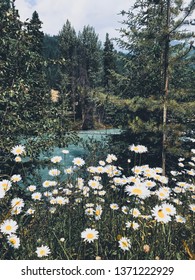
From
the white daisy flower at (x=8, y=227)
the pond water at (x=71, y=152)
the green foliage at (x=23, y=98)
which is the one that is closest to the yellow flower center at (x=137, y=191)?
the white daisy flower at (x=8, y=227)

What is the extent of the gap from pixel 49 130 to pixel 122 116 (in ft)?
15.6

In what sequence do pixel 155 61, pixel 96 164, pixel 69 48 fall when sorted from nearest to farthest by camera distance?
pixel 96 164, pixel 155 61, pixel 69 48

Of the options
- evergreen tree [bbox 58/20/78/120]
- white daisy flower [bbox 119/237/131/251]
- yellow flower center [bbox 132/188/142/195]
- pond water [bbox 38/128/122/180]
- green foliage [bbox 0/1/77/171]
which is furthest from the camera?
evergreen tree [bbox 58/20/78/120]

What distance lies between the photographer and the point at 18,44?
4.77m

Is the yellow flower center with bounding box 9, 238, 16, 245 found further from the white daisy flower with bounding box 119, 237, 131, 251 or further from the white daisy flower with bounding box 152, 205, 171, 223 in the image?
the white daisy flower with bounding box 152, 205, 171, 223

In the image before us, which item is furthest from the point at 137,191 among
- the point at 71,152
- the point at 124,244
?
the point at 71,152

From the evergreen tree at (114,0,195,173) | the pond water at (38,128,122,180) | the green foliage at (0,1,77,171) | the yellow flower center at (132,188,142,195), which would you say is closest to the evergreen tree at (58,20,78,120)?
the pond water at (38,128,122,180)

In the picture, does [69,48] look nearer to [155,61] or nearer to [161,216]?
[155,61]

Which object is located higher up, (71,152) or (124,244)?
(124,244)

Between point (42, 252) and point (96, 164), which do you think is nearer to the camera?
point (42, 252)

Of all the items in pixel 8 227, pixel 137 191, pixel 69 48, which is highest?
pixel 69 48

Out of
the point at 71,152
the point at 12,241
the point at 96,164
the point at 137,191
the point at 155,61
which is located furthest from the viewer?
the point at 71,152

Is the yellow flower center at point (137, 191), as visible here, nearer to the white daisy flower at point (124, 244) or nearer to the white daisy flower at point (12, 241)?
the white daisy flower at point (124, 244)

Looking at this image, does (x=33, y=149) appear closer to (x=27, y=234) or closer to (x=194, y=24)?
(x=27, y=234)
